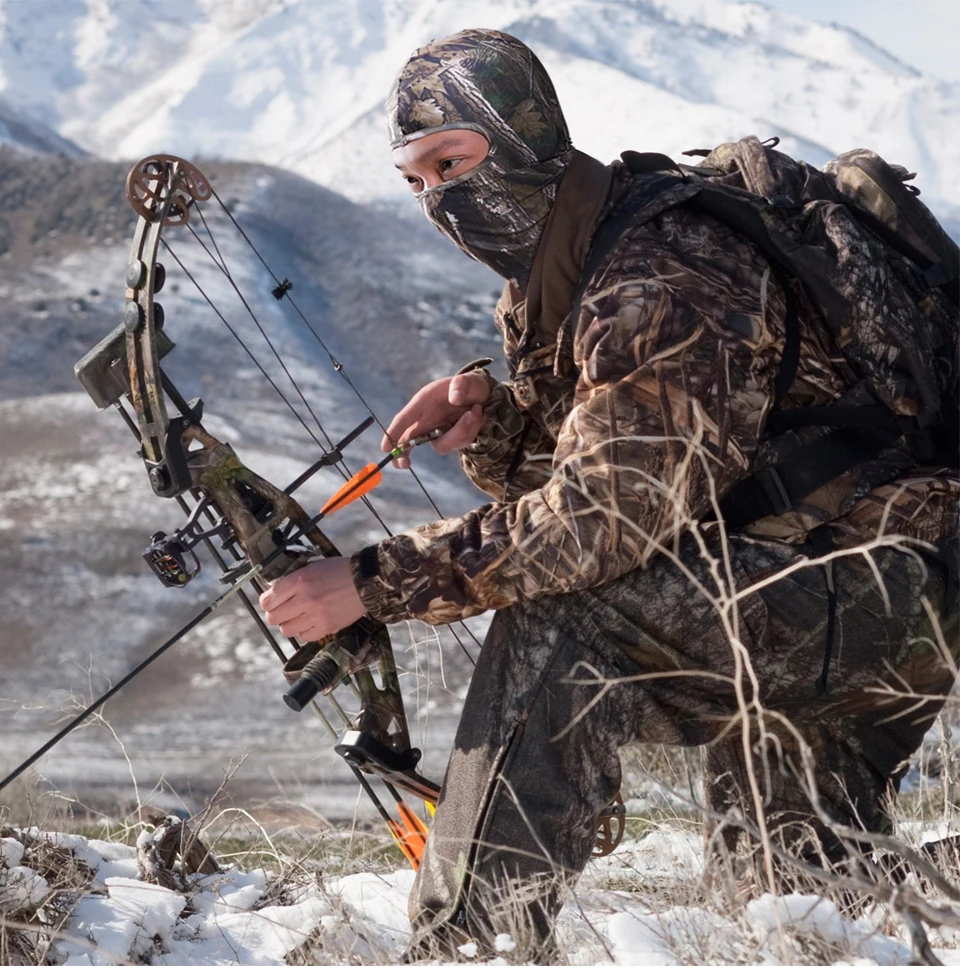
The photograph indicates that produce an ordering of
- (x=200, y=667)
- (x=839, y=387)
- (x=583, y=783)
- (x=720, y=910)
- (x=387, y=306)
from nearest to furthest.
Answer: (x=720, y=910) < (x=583, y=783) < (x=839, y=387) < (x=200, y=667) < (x=387, y=306)

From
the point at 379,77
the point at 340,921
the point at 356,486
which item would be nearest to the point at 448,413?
the point at 356,486

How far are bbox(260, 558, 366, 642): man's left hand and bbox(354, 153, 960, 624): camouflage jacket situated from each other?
35mm

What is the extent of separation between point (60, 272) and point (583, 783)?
36832mm

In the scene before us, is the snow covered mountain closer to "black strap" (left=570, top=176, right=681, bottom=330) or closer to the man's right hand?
the man's right hand

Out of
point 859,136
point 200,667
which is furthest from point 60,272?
point 859,136

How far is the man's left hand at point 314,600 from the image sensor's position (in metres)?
3.00

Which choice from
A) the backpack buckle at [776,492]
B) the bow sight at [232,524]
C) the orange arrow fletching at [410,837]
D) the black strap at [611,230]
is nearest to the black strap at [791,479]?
the backpack buckle at [776,492]

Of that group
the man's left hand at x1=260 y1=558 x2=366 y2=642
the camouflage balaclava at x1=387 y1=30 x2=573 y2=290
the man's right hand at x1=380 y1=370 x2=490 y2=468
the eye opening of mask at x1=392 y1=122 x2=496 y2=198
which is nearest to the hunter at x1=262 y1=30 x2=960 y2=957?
the man's left hand at x1=260 y1=558 x2=366 y2=642

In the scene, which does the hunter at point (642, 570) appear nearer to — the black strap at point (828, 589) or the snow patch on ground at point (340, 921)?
the black strap at point (828, 589)

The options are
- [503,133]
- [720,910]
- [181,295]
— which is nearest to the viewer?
[720,910]

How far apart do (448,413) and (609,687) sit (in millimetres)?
1218

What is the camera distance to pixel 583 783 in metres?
2.93

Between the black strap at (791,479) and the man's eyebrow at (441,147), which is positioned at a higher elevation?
the man's eyebrow at (441,147)

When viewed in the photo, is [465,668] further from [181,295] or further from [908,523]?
[908,523]
